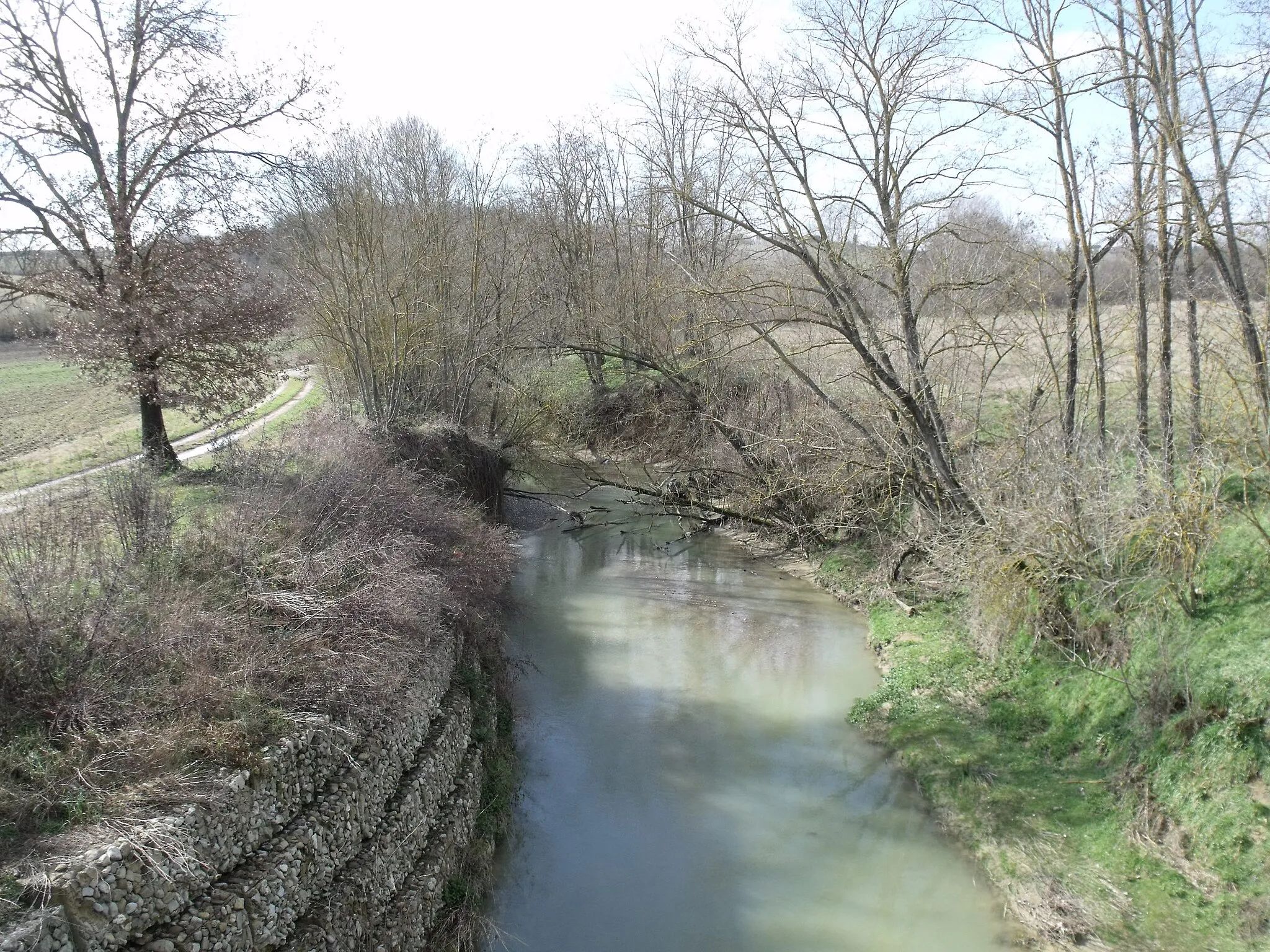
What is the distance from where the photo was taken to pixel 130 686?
716 cm

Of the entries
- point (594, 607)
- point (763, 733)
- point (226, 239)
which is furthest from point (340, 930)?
point (226, 239)

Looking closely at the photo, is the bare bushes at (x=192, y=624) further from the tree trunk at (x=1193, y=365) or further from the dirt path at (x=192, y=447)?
A: the tree trunk at (x=1193, y=365)

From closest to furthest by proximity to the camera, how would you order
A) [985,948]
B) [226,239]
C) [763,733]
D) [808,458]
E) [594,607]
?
[985,948] → [763,733] → [226,239] → [594,607] → [808,458]

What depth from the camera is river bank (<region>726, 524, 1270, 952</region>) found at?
814cm

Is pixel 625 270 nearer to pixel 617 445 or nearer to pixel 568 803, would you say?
pixel 617 445

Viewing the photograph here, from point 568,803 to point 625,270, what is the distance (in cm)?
2115

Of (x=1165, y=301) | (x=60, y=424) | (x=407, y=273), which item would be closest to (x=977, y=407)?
(x=1165, y=301)

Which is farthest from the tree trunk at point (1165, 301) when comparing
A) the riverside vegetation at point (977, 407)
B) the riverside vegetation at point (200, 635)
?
the riverside vegetation at point (200, 635)

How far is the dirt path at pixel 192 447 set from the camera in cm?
1250

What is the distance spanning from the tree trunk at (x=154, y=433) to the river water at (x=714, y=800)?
6971 mm

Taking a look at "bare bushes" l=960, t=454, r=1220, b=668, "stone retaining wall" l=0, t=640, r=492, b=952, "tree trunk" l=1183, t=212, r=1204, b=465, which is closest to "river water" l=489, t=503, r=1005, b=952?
"stone retaining wall" l=0, t=640, r=492, b=952

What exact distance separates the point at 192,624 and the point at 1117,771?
10197 millimetres

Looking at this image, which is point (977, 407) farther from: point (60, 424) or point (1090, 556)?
point (60, 424)

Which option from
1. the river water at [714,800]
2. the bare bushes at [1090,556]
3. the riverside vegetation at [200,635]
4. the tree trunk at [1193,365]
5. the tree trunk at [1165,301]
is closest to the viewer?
the riverside vegetation at [200,635]
